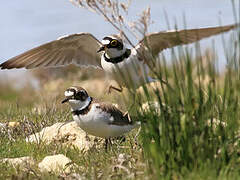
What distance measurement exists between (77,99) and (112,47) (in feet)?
4.47

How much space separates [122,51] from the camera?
7.38 meters

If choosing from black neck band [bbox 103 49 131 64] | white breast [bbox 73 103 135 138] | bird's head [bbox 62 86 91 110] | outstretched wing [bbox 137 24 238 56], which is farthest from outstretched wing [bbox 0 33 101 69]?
white breast [bbox 73 103 135 138]

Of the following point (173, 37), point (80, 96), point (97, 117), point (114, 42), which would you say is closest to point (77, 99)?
point (80, 96)

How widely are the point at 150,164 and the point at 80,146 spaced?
83.6 inches

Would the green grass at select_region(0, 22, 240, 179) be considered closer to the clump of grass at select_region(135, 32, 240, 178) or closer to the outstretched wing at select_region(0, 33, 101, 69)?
the clump of grass at select_region(135, 32, 240, 178)

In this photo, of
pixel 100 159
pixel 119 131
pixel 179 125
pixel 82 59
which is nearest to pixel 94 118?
pixel 119 131

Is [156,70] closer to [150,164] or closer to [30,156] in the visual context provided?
[150,164]

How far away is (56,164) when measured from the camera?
522 centimetres

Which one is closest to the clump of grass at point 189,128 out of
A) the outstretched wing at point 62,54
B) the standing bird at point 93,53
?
the standing bird at point 93,53

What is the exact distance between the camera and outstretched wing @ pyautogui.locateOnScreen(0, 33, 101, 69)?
25.2 ft

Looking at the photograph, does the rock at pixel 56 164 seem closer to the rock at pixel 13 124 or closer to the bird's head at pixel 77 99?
the bird's head at pixel 77 99

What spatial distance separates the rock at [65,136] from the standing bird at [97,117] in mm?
389

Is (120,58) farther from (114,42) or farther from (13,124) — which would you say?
(13,124)

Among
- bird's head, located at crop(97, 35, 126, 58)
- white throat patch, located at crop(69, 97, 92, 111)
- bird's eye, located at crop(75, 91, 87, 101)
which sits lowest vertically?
white throat patch, located at crop(69, 97, 92, 111)
